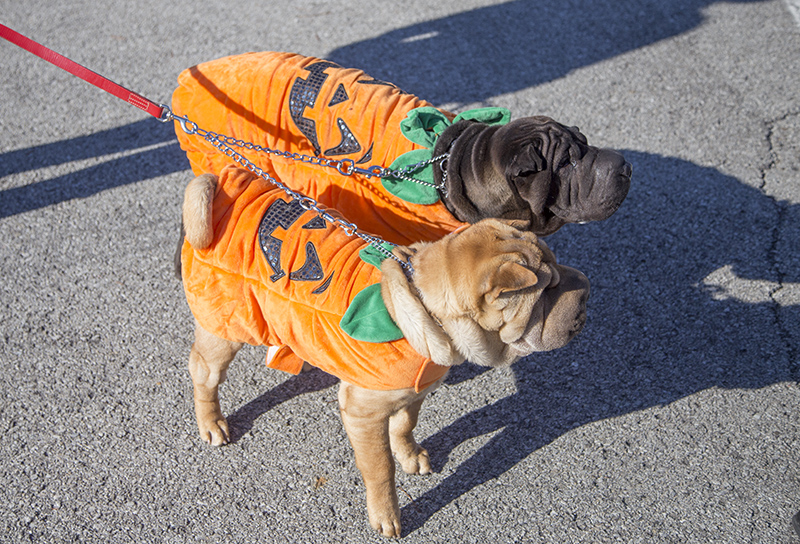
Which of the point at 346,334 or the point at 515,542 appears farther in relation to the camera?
the point at 515,542

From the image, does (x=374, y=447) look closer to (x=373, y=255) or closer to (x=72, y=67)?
(x=373, y=255)

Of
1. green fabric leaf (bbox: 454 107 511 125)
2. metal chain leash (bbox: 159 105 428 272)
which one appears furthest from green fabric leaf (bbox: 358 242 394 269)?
green fabric leaf (bbox: 454 107 511 125)

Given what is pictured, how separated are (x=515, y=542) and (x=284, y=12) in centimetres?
535

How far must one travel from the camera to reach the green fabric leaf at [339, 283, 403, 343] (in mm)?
2400

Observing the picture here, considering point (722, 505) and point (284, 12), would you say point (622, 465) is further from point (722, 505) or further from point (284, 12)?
point (284, 12)

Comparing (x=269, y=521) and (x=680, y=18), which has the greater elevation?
(x=680, y=18)

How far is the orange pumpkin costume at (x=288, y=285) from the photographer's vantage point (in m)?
2.49

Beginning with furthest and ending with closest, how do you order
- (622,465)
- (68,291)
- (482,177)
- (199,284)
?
(68,291) < (622,465) < (482,177) < (199,284)

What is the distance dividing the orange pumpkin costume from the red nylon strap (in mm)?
708

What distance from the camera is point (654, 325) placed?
12.4ft

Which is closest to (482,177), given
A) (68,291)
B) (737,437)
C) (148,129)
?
(737,437)

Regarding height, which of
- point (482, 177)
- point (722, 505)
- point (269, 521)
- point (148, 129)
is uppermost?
point (482, 177)

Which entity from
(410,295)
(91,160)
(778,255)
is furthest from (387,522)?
(91,160)

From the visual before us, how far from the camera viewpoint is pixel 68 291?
398 centimetres
